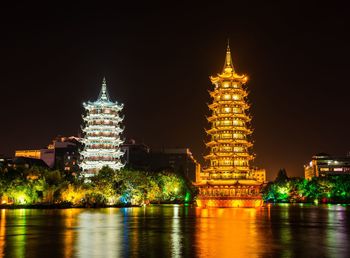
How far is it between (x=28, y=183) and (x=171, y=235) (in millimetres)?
64381

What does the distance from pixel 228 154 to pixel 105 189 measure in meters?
25.7

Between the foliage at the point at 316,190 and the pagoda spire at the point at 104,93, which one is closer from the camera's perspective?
the foliage at the point at 316,190

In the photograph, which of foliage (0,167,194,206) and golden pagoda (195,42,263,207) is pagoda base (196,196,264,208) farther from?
foliage (0,167,194,206)

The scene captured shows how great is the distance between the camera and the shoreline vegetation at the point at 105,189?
92312 mm

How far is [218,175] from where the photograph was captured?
104 meters

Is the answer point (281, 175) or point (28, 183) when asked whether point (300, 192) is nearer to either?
point (281, 175)

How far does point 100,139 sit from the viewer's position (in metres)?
136

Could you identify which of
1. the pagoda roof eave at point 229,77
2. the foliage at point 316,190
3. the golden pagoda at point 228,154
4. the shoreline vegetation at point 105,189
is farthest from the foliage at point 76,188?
the foliage at point 316,190

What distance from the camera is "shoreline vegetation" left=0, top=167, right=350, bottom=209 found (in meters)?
92.3

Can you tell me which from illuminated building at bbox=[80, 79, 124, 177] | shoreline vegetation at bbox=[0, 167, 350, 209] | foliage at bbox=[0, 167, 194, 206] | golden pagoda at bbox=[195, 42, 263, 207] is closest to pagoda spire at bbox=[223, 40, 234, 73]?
golden pagoda at bbox=[195, 42, 263, 207]

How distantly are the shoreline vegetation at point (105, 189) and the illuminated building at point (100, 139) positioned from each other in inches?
601

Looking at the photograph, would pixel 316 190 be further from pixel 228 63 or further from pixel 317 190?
pixel 228 63

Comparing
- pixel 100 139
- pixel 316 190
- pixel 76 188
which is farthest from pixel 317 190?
pixel 76 188

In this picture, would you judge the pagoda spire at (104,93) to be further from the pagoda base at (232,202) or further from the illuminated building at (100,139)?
the pagoda base at (232,202)
